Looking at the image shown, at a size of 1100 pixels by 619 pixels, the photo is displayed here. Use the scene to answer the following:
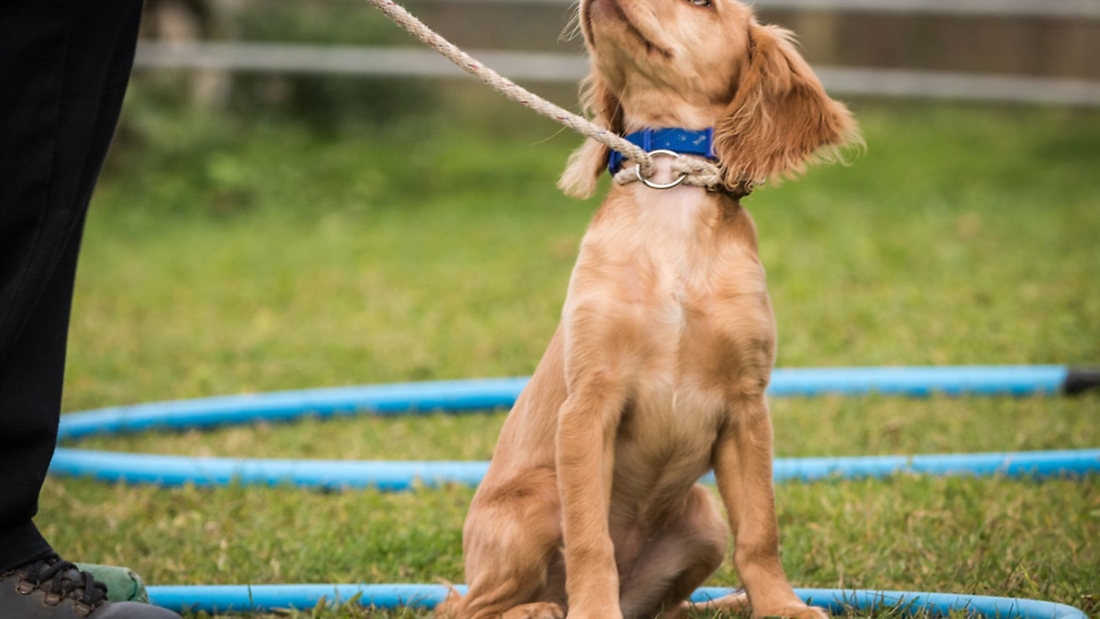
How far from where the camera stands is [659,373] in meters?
2.64

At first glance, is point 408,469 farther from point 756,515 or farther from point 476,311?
point 476,311

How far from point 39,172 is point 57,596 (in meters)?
0.82

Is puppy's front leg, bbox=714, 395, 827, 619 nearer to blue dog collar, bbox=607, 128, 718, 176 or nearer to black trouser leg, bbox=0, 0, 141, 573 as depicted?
blue dog collar, bbox=607, 128, 718, 176

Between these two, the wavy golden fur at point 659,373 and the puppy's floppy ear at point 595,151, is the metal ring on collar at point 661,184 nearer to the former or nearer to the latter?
the wavy golden fur at point 659,373

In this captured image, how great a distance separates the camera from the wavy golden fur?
2.62 metres

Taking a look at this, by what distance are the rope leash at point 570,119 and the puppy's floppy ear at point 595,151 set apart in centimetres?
9

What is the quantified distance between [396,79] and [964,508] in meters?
9.31

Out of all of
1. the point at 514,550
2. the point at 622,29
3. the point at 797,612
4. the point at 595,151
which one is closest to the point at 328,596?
Answer: the point at 514,550

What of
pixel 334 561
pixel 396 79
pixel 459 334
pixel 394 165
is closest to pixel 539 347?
pixel 459 334

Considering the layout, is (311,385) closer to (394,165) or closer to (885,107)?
(394,165)

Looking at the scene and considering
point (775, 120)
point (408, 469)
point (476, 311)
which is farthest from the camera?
point (476, 311)

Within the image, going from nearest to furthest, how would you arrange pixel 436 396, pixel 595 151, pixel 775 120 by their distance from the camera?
pixel 775 120, pixel 595 151, pixel 436 396

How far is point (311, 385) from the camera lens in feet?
18.8

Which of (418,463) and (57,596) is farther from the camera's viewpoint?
(418,463)
